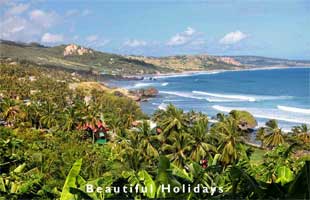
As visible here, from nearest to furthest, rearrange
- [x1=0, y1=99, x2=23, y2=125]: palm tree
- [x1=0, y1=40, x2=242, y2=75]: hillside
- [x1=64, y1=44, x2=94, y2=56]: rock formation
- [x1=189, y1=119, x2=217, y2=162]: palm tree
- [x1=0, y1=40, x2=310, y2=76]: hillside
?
[x1=189, y1=119, x2=217, y2=162]: palm tree
[x1=0, y1=99, x2=23, y2=125]: palm tree
[x1=0, y1=40, x2=310, y2=76]: hillside
[x1=0, y1=40, x2=242, y2=75]: hillside
[x1=64, y1=44, x2=94, y2=56]: rock formation

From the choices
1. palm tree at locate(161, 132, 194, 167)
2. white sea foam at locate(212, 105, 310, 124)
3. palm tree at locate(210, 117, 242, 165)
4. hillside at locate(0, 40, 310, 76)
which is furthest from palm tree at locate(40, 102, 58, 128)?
hillside at locate(0, 40, 310, 76)

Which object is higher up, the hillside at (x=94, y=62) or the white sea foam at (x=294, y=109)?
the hillside at (x=94, y=62)

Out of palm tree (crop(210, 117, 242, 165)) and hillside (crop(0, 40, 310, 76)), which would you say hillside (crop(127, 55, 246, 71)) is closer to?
hillside (crop(0, 40, 310, 76))

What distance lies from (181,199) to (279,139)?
2484 cm

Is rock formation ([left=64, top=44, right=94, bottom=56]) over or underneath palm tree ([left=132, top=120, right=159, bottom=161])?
over

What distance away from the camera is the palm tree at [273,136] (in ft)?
84.7

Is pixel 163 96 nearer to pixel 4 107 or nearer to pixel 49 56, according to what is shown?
pixel 4 107

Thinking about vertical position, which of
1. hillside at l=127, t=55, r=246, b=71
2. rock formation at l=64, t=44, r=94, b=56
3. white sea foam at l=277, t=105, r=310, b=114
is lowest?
white sea foam at l=277, t=105, r=310, b=114

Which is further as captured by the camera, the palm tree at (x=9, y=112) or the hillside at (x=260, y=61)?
the hillside at (x=260, y=61)

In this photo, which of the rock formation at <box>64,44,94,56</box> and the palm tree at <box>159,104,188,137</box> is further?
the rock formation at <box>64,44,94,56</box>

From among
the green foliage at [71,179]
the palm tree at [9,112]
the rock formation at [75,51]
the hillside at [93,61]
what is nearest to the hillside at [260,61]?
the hillside at [93,61]

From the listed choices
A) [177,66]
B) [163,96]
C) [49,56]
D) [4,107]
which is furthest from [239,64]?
[4,107]

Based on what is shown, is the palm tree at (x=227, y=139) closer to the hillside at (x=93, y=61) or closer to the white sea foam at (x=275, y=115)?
the white sea foam at (x=275, y=115)

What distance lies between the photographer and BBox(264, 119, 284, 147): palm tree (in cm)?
2581
